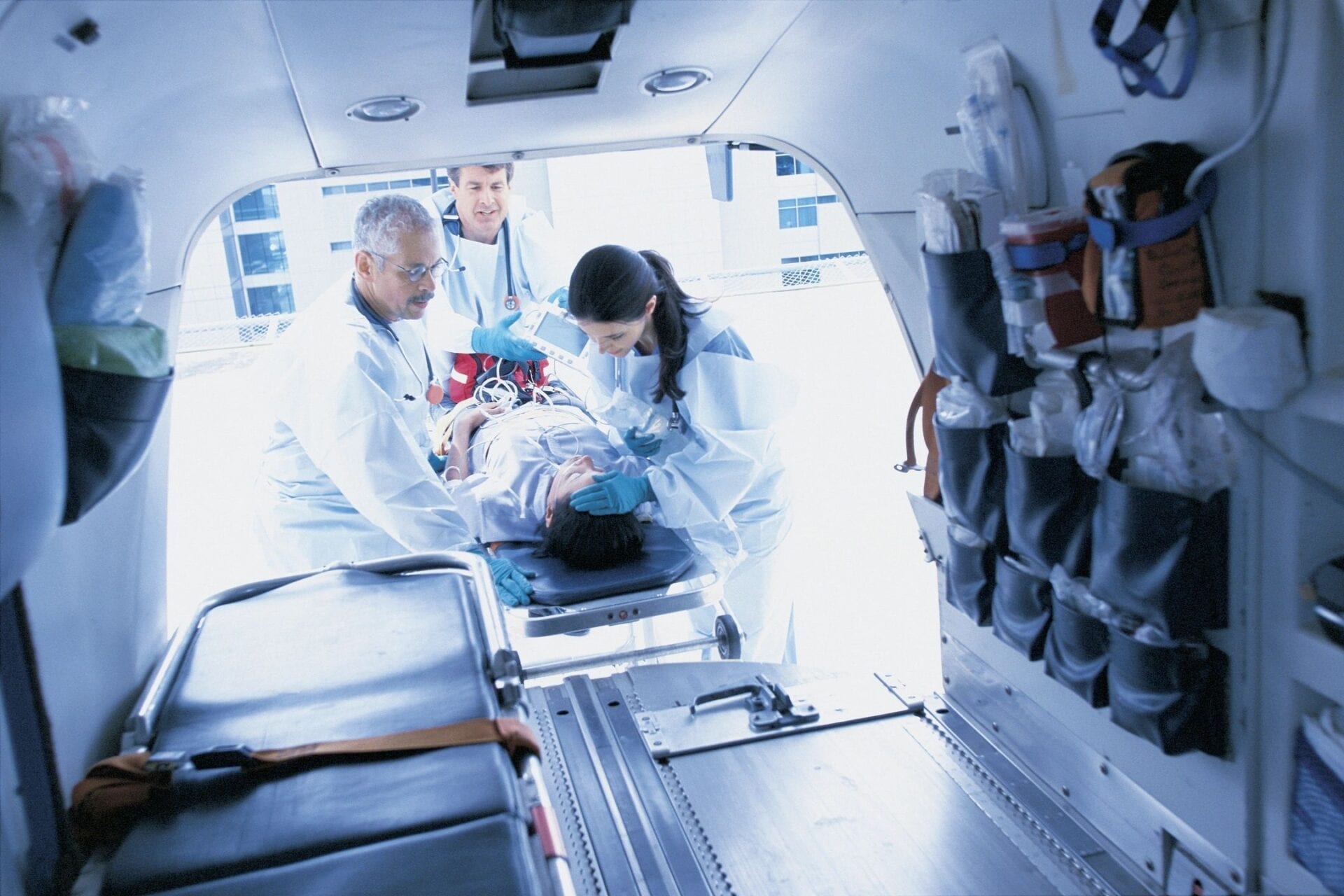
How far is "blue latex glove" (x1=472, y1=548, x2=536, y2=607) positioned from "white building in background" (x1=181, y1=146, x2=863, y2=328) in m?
4.22

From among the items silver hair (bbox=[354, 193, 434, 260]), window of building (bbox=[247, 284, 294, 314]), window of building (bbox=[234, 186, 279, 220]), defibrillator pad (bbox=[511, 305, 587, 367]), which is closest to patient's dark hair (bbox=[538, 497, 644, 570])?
defibrillator pad (bbox=[511, 305, 587, 367])

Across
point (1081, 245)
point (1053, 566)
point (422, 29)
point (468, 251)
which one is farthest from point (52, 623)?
point (468, 251)

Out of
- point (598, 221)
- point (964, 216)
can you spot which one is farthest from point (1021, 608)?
point (598, 221)

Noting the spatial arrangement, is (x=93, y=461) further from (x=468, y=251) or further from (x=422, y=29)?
(x=468, y=251)

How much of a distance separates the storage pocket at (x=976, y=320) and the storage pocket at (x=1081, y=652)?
382mm

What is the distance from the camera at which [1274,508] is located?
1310mm

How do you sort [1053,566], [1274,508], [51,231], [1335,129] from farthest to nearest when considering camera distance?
[1053,566]
[51,231]
[1274,508]
[1335,129]

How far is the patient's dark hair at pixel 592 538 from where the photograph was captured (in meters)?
3.35

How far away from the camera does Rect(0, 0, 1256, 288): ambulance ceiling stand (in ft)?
5.19

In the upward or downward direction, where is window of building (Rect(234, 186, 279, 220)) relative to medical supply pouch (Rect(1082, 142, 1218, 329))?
upward

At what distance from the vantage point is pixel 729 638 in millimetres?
3301

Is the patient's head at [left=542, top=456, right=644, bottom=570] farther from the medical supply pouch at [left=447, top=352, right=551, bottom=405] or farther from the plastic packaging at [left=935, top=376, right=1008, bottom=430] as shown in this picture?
the plastic packaging at [left=935, top=376, right=1008, bottom=430]

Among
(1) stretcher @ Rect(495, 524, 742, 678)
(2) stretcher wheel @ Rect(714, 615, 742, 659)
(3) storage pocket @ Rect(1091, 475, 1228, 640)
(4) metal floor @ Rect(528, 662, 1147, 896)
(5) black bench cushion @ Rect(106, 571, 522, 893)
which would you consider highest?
(3) storage pocket @ Rect(1091, 475, 1228, 640)

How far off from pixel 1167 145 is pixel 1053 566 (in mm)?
695
